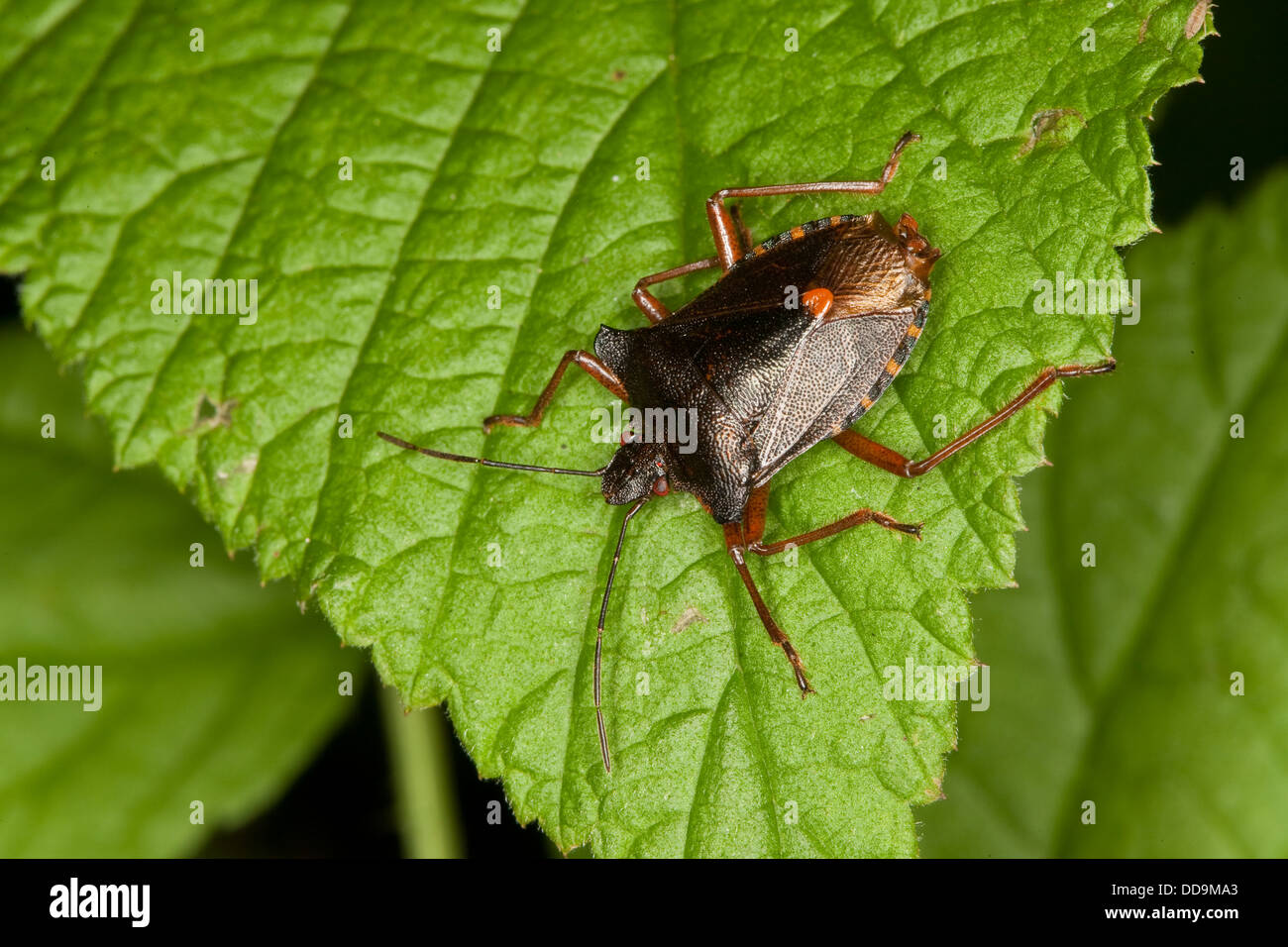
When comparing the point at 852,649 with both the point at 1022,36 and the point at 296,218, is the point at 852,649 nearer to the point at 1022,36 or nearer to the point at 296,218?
the point at 1022,36

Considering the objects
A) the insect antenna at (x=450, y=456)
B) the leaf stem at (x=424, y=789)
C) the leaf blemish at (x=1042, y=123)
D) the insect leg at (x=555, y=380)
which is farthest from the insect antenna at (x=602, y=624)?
the leaf blemish at (x=1042, y=123)

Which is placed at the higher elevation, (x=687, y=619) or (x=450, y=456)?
(x=450, y=456)

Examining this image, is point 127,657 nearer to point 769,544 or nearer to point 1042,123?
point 769,544

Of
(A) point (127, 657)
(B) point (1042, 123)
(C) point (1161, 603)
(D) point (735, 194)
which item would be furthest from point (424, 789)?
(B) point (1042, 123)

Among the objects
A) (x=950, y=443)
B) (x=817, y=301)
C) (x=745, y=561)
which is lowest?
(x=745, y=561)

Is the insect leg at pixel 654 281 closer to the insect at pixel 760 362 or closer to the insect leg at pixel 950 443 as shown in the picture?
the insect at pixel 760 362

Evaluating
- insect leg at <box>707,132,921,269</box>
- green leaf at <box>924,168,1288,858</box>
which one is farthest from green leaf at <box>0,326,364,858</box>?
green leaf at <box>924,168,1288,858</box>
